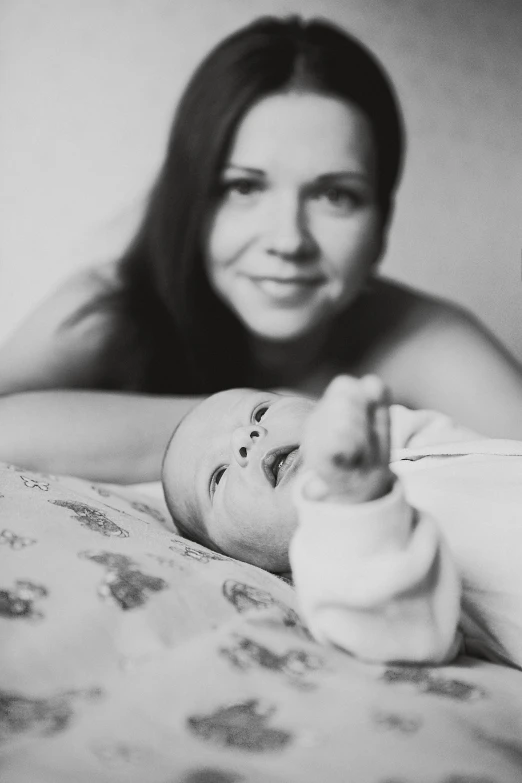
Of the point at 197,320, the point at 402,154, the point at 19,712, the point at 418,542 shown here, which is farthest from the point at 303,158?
the point at 19,712

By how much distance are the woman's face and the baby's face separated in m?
0.59

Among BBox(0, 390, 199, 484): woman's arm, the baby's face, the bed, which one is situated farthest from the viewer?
BBox(0, 390, 199, 484): woman's arm

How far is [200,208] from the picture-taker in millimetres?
1551

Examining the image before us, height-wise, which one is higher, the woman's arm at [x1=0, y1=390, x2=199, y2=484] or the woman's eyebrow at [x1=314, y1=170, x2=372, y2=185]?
the woman's eyebrow at [x1=314, y1=170, x2=372, y2=185]

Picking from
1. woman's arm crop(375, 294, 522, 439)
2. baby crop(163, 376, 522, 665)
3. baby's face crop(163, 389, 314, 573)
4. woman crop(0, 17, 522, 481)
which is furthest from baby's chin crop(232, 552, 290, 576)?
woman's arm crop(375, 294, 522, 439)

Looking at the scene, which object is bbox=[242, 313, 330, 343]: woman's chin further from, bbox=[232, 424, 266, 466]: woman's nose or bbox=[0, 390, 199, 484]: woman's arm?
bbox=[232, 424, 266, 466]: woman's nose

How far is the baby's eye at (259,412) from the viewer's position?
94 cm

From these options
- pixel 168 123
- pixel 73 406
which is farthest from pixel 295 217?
pixel 73 406

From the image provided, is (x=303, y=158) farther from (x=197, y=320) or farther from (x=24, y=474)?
(x=24, y=474)

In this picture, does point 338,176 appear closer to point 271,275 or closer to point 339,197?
point 339,197

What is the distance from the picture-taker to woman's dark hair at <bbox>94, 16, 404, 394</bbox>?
1537mm

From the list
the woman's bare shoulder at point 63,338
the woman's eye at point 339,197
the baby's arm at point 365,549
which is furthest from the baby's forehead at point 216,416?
the woman's eye at point 339,197

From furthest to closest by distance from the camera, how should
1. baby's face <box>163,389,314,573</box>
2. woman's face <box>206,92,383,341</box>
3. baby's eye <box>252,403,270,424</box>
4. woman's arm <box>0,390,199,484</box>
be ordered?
woman's face <box>206,92,383,341</box> < woman's arm <box>0,390,199,484</box> < baby's eye <box>252,403,270,424</box> < baby's face <box>163,389,314,573</box>

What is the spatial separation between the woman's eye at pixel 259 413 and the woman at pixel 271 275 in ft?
1.76
